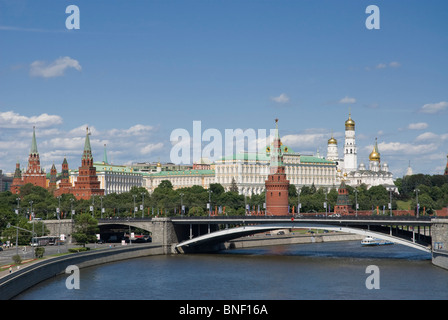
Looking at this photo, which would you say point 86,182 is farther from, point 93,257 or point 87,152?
point 93,257

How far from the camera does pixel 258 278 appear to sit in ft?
245

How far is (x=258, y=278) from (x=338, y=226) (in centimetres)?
2227

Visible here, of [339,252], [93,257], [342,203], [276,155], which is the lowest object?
[339,252]

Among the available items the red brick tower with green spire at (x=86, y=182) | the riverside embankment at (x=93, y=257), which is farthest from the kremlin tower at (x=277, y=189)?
the red brick tower with green spire at (x=86, y=182)

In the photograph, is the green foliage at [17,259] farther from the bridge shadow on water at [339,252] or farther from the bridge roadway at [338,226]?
the bridge shadow on water at [339,252]

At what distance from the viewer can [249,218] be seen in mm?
102500

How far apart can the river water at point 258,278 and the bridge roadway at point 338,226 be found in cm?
270

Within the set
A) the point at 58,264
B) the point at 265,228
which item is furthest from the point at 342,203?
the point at 58,264

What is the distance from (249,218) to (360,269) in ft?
82.3

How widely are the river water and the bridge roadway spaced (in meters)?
2.70

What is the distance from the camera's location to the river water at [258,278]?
63.4 metres
